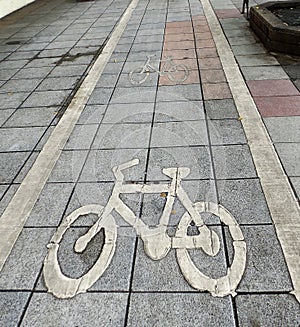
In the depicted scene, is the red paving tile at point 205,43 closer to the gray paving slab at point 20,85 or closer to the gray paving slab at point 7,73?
the gray paving slab at point 20,85

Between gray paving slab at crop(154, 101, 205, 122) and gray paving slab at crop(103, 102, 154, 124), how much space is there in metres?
0.12

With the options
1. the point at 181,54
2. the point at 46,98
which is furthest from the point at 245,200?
the point at 181,54

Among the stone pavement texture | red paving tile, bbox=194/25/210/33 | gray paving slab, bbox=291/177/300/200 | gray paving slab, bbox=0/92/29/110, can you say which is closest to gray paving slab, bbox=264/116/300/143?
the stone pavement texture

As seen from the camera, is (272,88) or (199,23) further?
(199,23)

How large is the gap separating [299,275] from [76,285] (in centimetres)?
159

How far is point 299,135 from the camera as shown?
3.87m

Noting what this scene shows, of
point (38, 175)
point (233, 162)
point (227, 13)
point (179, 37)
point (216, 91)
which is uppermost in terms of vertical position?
point (38, 175)

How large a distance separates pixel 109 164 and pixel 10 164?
3.84 ft

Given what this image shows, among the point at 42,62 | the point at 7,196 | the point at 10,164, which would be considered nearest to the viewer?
the point at 7,196

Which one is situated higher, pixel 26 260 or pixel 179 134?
pixel 26 260

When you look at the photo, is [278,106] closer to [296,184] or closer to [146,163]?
[296,184]

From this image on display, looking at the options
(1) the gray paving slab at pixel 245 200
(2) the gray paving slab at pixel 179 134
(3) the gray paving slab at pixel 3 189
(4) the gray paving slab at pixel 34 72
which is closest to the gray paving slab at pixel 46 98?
(4) the gray paving slab at pixel 34 72

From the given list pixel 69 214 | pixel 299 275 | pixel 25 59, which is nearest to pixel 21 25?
pixel 25 59

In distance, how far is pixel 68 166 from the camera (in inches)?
148
